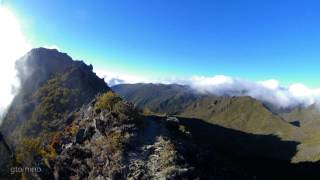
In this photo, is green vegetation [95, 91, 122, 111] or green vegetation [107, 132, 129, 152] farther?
green vegetation [95, 91, 122, 111]

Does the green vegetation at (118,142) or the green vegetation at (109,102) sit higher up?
the green vegetation at (109,102)

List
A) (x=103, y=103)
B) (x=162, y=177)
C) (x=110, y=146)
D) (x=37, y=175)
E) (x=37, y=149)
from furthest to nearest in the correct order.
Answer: (x=37, y=149) → (x=103, y=103) → (x=37, y=175) → (x=110, y=146) → (x=162, y=177)

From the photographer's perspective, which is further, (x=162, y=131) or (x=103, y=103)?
(x=103, y=103)

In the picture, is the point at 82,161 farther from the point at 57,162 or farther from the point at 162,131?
the point at 162,131

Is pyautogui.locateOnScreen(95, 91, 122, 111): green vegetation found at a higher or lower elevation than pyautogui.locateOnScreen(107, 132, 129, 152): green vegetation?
higher

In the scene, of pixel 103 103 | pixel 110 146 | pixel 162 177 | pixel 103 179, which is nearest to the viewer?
pixel 162 177

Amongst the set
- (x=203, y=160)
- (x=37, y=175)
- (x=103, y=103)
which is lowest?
(x=37, y=175)

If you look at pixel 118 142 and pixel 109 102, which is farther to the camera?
pixel 109 102

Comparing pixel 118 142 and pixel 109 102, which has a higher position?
pixel 109 102

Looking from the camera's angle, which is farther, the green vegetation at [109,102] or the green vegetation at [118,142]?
the green vegetation at [109,102]

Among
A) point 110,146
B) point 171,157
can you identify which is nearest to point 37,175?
point 110,146

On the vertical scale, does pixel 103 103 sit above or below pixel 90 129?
above

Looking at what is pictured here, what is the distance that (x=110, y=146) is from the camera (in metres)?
97.9

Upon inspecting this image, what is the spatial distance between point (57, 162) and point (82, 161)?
9768mm
